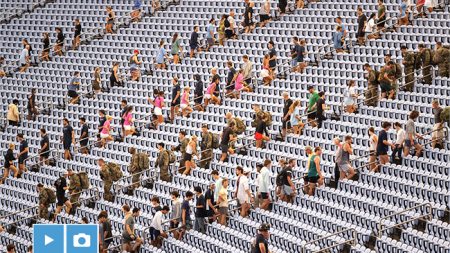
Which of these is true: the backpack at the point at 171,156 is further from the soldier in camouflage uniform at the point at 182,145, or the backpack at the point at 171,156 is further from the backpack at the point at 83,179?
the backpack at the point at 83,179

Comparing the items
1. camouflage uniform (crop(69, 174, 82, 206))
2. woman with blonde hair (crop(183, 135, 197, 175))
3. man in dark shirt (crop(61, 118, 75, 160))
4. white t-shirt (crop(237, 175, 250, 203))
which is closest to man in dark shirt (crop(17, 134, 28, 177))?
man in dark shirt (crop(61, 118, 75, 160))

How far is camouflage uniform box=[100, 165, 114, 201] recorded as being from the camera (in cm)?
3300

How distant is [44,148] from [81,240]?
831 inches

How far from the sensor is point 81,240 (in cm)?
1611

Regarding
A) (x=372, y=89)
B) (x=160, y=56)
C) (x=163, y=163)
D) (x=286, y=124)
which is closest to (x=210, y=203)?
(x=163, y=163)

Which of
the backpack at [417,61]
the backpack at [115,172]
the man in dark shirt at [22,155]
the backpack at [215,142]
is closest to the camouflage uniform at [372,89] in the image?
the backpack at [417,61]

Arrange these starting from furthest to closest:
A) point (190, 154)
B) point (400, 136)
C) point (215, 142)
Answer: point (215, 142) → point (190, 154) → point (400, 136)

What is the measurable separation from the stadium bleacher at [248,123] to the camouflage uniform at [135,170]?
0.28m

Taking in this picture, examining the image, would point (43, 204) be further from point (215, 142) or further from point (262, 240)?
point (262, 240)

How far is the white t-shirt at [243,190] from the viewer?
1147 inches

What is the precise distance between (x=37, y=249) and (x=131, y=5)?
1150 inches

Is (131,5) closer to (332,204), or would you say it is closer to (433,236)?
(332,204)

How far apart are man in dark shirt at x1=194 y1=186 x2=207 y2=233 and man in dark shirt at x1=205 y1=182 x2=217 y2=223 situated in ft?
0.29

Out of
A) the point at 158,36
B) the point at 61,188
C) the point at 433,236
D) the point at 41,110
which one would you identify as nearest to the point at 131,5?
the point at 158,36
